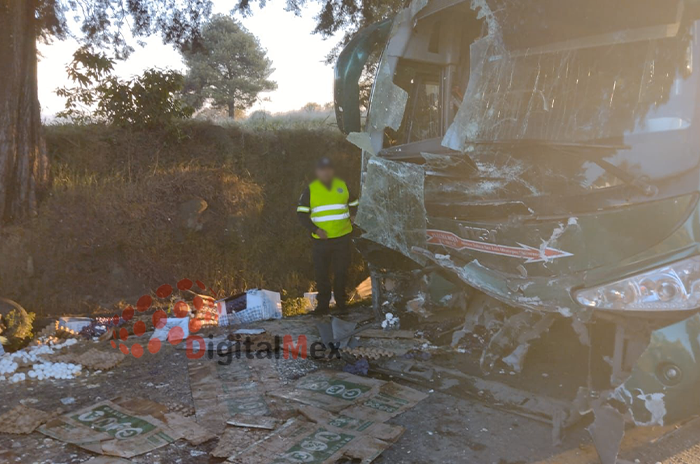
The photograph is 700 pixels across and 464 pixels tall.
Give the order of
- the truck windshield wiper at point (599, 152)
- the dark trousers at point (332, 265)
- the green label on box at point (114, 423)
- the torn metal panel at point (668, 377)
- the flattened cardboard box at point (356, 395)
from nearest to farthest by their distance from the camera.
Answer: the torn metal panel at point (668, 377) < the truck windshield wiper at point (599, 152) < the green label on box at point (114, 423) < the flattened cardboard box at point (356, 395) < the dark trousers at point (332, 265)

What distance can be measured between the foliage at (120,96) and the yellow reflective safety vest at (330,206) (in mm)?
2944

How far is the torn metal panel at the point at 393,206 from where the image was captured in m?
4.47

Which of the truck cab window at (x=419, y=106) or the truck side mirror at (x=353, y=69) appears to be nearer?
the truck side mirror at (x=353, y=69)

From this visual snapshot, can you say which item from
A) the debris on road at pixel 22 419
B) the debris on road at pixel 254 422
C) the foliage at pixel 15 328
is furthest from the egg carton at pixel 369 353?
the foliage at pixel 15 328

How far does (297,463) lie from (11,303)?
4021 mm

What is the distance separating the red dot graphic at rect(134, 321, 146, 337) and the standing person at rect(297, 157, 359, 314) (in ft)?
6.43

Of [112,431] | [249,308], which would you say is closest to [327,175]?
[249,308]

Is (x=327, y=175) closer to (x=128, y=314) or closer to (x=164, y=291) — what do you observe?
(x=164, y=291)

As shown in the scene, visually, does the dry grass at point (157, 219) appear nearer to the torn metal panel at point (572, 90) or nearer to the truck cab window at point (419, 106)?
the truck cab window at point (419, 106)

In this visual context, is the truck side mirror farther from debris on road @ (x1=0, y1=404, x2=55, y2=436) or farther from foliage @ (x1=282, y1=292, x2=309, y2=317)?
debris on road @ (x1=0, y1=404, x2=55, y2=436)

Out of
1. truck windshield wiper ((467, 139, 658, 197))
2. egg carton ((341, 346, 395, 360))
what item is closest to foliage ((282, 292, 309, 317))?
egg carton ((341, 346, 395, 360))

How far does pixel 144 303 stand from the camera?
22.6 ft

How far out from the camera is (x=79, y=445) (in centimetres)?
330

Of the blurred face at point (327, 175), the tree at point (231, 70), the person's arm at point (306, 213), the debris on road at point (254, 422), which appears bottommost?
the debris on road at point (254, 422)
